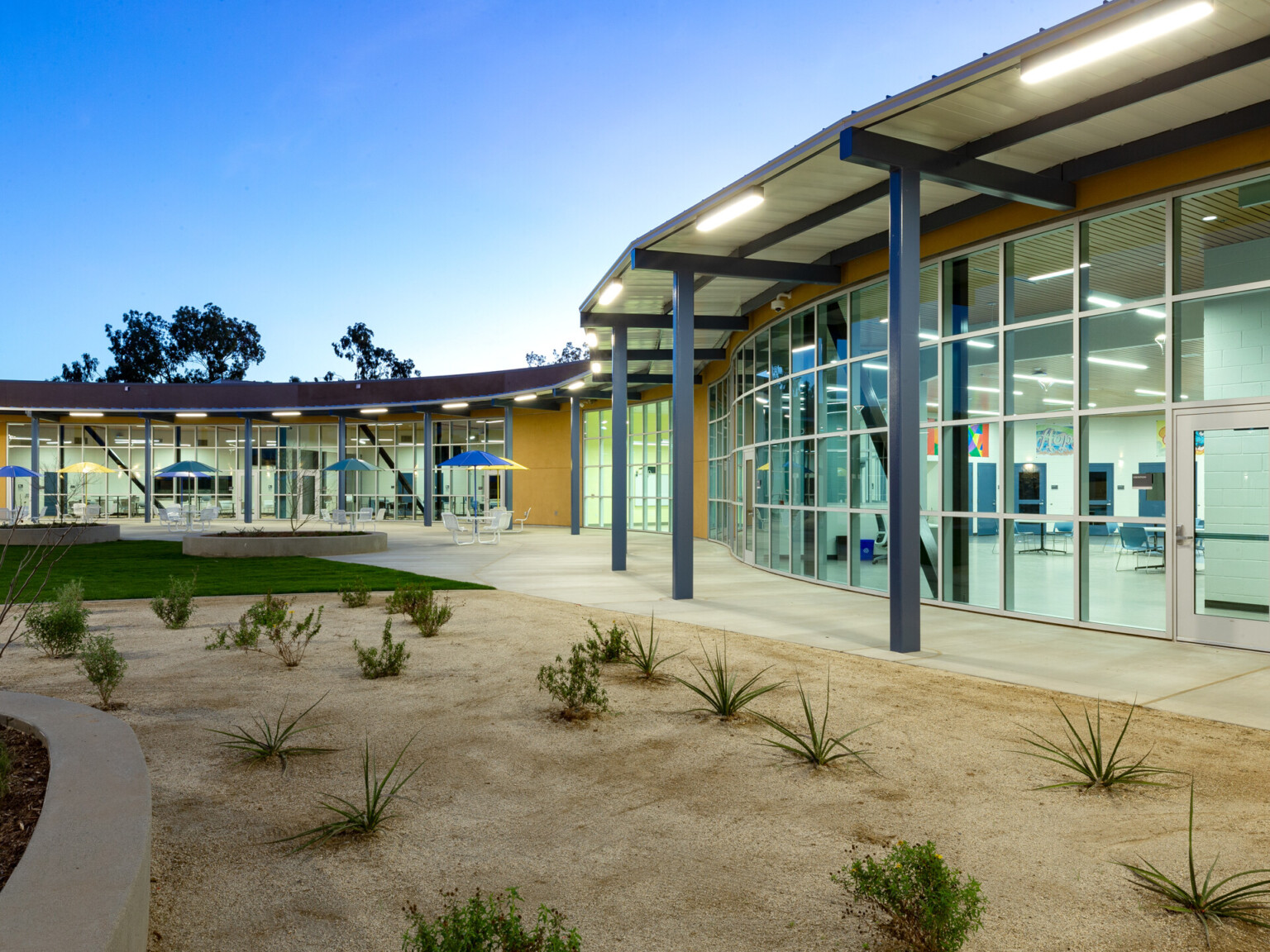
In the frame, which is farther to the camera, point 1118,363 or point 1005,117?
point 1118,363

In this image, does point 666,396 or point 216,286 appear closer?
point 666,396

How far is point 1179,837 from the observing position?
3588 millimetres

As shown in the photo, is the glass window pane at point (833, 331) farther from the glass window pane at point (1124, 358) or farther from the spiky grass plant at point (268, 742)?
the spiky grass plant at point (268, 742)

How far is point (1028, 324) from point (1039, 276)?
1.84 feet

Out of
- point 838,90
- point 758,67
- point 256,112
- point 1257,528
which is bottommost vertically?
point 1257,528

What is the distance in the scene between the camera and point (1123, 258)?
8719 millimetres

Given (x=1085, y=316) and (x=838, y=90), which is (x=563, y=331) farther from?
(x=1085, y=316)

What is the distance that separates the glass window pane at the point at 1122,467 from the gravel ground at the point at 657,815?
3375mm

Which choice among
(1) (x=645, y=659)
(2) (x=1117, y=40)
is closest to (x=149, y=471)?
(1) (x=645, y=659)

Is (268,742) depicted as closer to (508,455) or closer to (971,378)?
(971,378)

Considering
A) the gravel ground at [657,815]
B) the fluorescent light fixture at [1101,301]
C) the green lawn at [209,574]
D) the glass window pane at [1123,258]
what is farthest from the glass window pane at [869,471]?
the green lawn at [209,574]

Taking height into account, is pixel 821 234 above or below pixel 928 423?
above

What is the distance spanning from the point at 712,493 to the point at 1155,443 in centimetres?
1514

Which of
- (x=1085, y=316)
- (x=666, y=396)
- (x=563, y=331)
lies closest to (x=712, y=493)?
(x=666, y=396)
